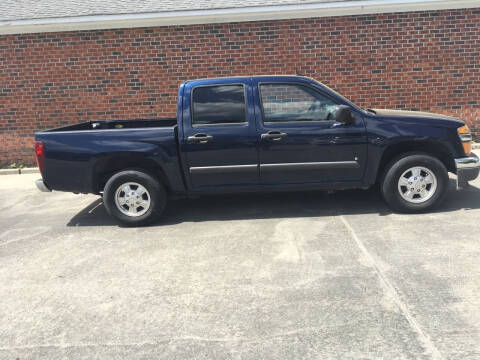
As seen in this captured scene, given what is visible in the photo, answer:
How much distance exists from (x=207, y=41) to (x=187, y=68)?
0.71 m

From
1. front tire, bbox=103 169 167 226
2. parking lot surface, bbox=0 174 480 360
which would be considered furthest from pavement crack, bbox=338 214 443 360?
front tire, bbox=103 169 167 226

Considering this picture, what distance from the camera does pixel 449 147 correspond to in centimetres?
510

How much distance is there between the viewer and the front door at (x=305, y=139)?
16.5 ft

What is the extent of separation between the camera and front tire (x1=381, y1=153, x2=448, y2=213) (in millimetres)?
5059

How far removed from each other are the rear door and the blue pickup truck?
0.01m

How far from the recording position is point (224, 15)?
862 cm

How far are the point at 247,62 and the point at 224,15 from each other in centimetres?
107

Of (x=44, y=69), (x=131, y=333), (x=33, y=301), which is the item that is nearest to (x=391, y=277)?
(x=131, y=333)

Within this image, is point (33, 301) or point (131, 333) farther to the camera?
point (33, 301)

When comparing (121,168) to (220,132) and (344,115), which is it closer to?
(220,132)

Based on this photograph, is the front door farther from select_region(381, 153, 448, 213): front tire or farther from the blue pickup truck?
select_region(381, 153, 448, 213): front tire

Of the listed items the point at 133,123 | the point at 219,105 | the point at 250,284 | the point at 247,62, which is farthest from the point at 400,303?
the point at 247,62

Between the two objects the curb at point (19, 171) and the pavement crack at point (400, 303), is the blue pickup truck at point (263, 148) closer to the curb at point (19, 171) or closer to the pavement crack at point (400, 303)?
the pavement crack at point (400, 303)

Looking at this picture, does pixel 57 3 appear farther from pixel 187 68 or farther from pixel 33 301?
pixel 33 301
